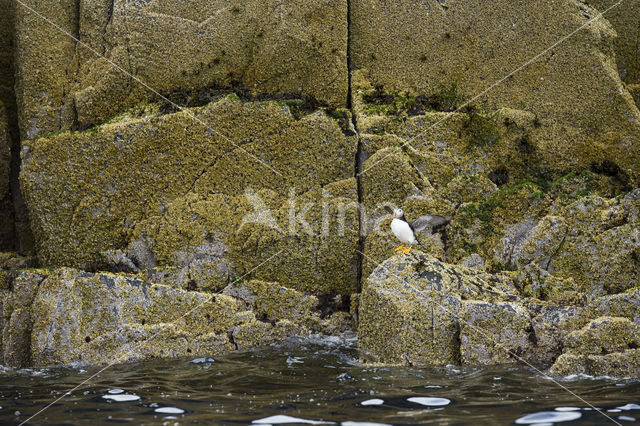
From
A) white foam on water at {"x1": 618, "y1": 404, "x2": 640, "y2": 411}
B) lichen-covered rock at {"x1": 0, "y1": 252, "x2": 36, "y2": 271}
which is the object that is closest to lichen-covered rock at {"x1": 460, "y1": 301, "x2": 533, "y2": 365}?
white foam on water at {"x1": 618, "y1": 404, "x2": 640, "y2": 411}

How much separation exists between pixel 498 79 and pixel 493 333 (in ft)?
13.8

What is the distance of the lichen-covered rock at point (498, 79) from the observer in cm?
873

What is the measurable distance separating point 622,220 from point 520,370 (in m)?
2.59

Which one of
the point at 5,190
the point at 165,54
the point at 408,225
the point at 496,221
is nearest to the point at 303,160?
the point at 408,225

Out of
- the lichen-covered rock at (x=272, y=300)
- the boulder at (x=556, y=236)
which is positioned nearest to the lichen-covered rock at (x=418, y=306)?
the boulder at (x=556, y=236)

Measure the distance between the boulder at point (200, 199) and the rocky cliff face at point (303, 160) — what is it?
28 millimetres

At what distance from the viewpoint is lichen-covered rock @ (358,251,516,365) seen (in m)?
6.68

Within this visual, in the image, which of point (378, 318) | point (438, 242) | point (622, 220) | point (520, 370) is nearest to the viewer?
point (520, 370)

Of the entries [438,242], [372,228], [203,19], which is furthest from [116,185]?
[438,242]

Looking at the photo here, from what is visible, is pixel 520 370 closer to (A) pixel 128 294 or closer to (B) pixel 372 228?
A: (B) pixel 372 228

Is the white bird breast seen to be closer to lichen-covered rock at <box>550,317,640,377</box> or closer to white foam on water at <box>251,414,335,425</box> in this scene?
lichen-covered rock at <box>550,317,640,377</box>

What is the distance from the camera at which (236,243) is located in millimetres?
8336

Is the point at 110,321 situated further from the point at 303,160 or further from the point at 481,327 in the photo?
the point at 481,327

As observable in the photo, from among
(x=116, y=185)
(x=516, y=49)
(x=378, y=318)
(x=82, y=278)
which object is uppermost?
(x=516, y=49)
